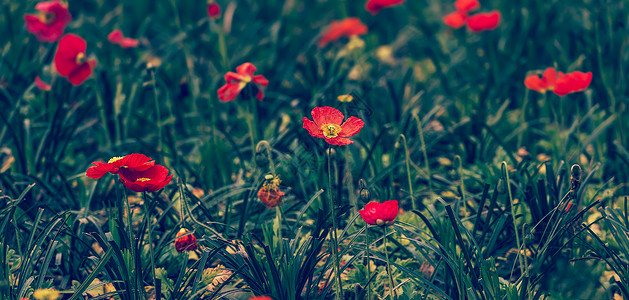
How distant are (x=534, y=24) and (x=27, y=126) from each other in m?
2.78

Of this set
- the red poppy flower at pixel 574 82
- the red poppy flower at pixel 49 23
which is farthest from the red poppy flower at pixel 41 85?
the red poppy flower at pixel 574 82

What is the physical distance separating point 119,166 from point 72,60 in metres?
1.19

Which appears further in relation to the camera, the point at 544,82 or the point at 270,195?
the point at 544,82

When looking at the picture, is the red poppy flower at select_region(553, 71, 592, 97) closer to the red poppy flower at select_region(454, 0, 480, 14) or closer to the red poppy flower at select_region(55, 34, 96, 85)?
the red poppy flower at select_region(454, 0, 480, 14)

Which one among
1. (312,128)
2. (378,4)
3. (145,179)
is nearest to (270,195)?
(312,128)

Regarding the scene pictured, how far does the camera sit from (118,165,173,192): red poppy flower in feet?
5.63

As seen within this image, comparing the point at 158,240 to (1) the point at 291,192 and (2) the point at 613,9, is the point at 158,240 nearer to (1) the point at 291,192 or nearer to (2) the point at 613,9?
(1) the point at 291,192

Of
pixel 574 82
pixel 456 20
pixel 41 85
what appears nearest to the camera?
pixel 574 82

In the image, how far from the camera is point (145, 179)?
1811 mm

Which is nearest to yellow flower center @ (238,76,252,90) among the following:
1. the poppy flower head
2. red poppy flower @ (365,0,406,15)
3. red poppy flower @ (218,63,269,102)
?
red poppy flower @ (218,63,269,102)

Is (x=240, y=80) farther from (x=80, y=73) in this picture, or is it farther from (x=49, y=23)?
(x=49, y=23)

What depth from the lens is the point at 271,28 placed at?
416 centimetres

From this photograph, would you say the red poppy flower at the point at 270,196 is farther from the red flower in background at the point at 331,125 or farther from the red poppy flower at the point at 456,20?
the red poppy flower at the point at 456,20

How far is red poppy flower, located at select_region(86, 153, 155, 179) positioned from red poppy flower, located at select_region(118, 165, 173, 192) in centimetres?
2
